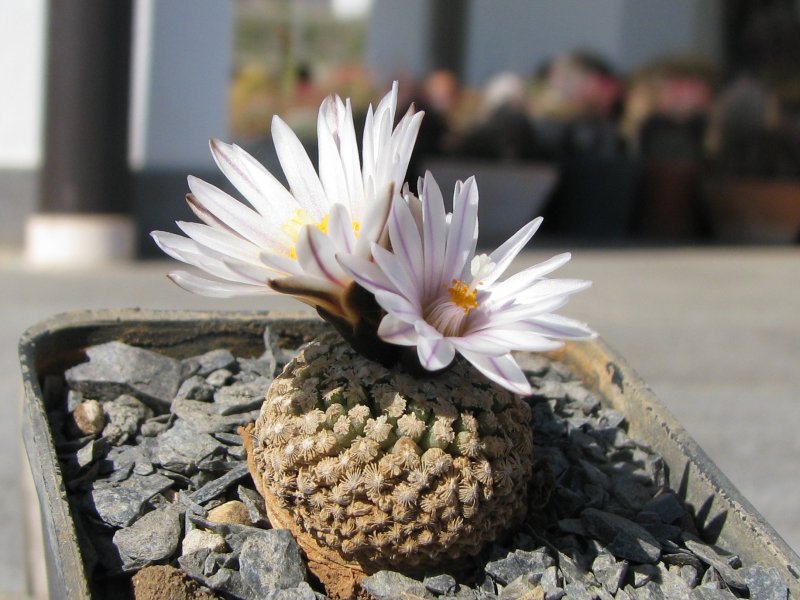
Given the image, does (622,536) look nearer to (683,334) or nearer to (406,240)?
(406,240)

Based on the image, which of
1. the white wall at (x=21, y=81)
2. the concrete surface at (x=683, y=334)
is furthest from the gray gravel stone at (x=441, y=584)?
the white wall at (x=21, y=81)

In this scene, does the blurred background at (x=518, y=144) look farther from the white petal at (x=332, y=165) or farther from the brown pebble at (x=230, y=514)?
the white petal at (x=332, y=165)

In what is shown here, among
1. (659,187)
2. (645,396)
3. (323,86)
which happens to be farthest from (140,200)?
(645,396)

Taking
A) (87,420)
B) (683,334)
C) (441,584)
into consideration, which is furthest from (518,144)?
(441,584)

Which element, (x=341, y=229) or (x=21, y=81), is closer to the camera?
(x=341, y=229)

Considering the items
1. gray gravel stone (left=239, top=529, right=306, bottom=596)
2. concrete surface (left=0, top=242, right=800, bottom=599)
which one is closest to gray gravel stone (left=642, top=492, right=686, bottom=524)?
gray gravel stone (left=239, top=529, right=306, bottom=596)

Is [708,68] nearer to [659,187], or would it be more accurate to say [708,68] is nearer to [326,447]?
[659,187]
